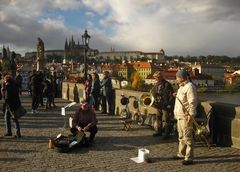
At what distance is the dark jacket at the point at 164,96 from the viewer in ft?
33.4

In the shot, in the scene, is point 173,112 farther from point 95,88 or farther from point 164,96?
point 95,88

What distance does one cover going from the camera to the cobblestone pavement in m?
7.33

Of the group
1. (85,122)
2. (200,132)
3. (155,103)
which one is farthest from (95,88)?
(200,132)

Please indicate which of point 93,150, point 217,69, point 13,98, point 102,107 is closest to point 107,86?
point 102,107

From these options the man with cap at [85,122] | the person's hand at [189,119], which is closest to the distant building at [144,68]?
the man with cap at [85,122]

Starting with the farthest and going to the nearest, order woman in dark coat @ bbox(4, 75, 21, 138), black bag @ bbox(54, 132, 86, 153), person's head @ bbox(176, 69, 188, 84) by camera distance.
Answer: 1. woman in dark coat @ bbox(4, 75, 21, 138)
2. black bag @ bbox(54, 132, 86, 153)
3. person's head @ bbox(176, 69, 188, 84)

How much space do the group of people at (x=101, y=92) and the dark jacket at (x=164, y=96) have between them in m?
5.16

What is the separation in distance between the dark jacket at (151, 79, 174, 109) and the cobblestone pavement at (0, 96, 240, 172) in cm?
85

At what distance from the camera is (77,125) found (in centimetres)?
959

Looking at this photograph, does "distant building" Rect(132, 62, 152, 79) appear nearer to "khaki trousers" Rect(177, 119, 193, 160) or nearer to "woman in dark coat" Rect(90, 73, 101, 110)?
"woman in dark coat" Rect(90, 73, 101, 110)

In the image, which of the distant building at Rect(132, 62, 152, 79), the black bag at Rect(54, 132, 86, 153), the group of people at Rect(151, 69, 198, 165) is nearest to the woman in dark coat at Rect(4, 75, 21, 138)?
the black bag at Rect(54, 132, 86, 153)

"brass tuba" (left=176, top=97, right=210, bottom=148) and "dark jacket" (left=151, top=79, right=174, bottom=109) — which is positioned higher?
"dark jacket" (left=151, top=79, right=174, bottom=109)

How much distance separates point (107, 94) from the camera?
15484 millimetres

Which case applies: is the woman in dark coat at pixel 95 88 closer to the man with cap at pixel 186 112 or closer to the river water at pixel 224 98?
the man with cap at pixel 186 112
